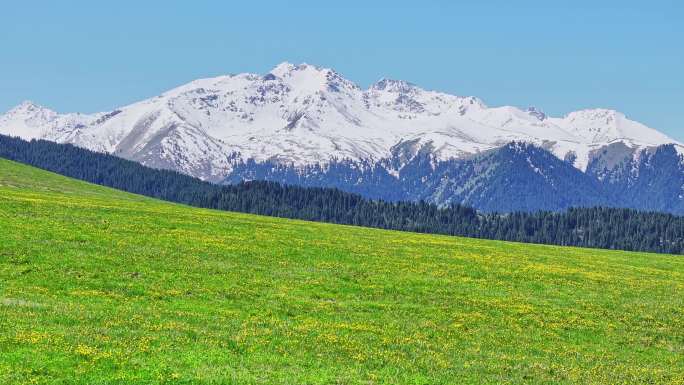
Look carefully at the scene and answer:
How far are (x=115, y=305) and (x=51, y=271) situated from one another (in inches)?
336

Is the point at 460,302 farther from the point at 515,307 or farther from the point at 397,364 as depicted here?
the point at 397,364

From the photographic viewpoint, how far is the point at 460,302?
49.5 metres

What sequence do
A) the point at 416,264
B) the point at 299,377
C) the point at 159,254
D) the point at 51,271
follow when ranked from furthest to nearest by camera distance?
the point at 416,264
the point at 159,254
the point at 51,271
the point at 299,377

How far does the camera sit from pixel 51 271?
46406 millimetres

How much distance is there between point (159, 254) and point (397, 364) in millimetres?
28126

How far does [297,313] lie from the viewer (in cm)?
4247

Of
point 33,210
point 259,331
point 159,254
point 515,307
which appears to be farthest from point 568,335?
point 33,210

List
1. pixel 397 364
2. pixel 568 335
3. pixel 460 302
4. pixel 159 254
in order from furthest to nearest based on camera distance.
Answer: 1. pixel 159 254
2. pixel 460 302
3. pixel 568 335
4. pixel 397 364

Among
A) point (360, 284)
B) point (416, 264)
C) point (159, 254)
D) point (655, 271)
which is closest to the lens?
point (360, 284)

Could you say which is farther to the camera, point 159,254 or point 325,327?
point 159,254

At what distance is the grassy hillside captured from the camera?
30344 mm

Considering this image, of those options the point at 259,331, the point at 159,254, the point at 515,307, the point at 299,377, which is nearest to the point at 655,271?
the point at 515,307

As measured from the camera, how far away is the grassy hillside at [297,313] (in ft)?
99.6

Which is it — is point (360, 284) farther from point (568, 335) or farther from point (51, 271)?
point (51, 271)
